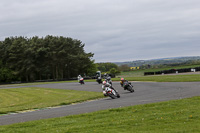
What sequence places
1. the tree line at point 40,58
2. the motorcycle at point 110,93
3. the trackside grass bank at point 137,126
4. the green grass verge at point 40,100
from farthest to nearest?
the tree line at point 40,58
the motorcycle at point 110,93
the green grass verge at point 40,100
the trackside grass bank at point 137,126

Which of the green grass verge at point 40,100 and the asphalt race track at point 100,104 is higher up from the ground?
the asphalt race track at point 100,104

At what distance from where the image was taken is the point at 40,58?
8438 centimetres

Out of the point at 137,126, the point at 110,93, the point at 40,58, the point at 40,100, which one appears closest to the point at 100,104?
the point at 110,93

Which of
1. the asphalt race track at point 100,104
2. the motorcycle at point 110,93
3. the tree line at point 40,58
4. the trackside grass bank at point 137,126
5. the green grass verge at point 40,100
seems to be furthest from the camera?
the tree line at point 40,58

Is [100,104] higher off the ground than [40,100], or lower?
higher

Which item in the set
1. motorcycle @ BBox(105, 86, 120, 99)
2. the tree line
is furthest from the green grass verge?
the tree line

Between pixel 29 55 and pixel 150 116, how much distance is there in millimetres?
76076

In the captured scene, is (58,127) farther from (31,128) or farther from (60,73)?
(60,73)

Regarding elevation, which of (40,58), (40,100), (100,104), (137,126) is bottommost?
(40,100)

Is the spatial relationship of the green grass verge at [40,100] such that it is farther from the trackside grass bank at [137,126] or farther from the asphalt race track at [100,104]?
the trackside grass bank at [137,126]

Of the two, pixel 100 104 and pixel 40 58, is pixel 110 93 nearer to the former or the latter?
pixel 100 104

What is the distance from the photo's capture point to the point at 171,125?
26.3ft

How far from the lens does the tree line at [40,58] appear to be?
8150cm

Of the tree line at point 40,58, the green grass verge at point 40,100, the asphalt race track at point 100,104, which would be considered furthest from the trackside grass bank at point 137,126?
the tree line at point 40,58
